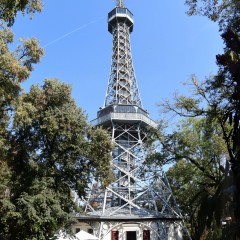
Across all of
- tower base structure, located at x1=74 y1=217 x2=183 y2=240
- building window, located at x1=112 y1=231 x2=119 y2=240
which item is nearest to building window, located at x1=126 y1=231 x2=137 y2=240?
tower base structure, located at x1=74 y1=217 x2=183 y2=240

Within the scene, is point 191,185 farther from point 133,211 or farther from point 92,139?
point 92,139

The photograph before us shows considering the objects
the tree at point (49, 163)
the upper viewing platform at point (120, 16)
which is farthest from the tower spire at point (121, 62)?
the tree at point (49, 163)

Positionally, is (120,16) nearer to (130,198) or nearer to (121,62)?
(121,62)

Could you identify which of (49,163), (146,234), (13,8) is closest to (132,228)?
(146,234)

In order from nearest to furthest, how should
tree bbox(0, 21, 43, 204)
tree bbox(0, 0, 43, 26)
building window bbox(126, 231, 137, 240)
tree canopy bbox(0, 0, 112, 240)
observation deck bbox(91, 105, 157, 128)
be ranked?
tree bbox(0, 0, 43, 26)
tree bbox(0, 21, 43, 204)
tree canopy bbox(0, 0, 112, 240)
building window bbox(126, 231, 137, 240)
observation deck bbox(91, 105, 157, 128)

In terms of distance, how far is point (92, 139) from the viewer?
801 inches

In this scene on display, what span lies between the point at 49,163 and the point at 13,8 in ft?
41.2

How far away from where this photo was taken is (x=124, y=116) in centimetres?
3994

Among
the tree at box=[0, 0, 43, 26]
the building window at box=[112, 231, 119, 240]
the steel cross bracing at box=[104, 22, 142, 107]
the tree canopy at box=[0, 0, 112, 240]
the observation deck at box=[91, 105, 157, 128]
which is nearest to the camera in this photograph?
the tree at box=[0, 0, 43, 26]

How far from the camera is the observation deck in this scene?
39.8 metres

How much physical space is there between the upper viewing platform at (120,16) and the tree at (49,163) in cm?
3816

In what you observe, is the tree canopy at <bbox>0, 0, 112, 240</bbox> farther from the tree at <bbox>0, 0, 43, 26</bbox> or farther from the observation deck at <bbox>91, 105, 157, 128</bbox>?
the observation deck at <bbox>91, 105, 157, 128</bbox>

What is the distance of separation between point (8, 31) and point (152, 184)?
2609 centimetres

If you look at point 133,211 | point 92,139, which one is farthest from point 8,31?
point 133,211
